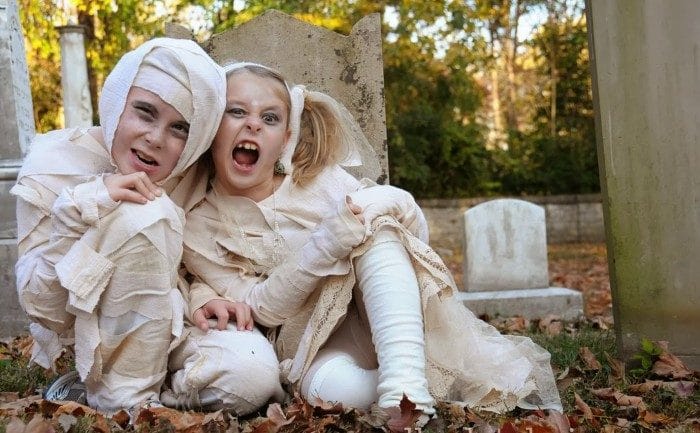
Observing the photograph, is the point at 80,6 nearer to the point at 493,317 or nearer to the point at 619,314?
the point at 493,317

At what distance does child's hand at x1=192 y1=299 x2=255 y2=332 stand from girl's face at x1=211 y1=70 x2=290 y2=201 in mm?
379

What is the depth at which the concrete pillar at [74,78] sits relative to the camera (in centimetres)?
962

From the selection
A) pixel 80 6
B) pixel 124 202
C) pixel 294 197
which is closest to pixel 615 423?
pixel 294 197

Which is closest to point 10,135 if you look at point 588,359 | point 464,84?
point 588,359

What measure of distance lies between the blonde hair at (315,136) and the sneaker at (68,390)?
38.4 inches

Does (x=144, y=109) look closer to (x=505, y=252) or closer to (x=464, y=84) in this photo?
(x=505, y=252)

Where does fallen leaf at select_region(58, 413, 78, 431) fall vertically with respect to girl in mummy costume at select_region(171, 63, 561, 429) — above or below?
below

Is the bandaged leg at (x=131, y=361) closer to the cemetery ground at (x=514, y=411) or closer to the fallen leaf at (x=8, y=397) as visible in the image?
the cemetery ground at (x=514, y=411)

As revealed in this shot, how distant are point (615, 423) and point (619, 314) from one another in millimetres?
691

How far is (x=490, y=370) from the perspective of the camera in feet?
8.32

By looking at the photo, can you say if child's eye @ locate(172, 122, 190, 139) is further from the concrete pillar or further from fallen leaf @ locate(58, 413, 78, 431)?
the concrete pillar

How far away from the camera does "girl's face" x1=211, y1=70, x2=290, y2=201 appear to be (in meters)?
2.61

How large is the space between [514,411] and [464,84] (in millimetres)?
12712

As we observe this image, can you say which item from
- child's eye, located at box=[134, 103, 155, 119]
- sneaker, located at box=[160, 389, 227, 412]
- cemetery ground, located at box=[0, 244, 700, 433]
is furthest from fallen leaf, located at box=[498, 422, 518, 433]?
child's eye, located at box=[134, 103, 155, 119]
